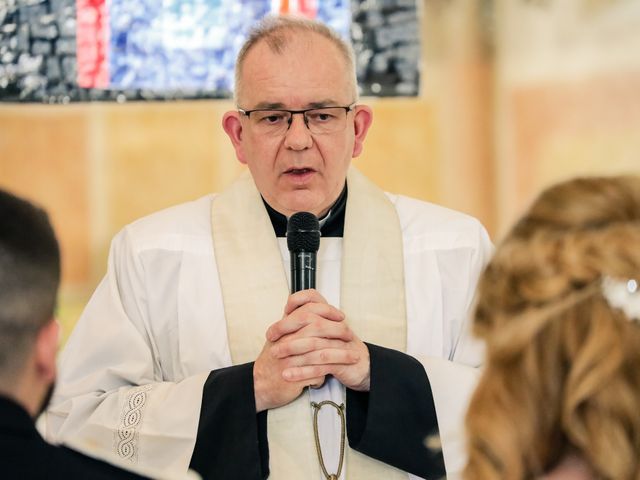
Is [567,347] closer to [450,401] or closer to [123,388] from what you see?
[450,401]

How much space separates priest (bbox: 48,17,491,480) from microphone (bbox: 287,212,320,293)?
0.07 metres

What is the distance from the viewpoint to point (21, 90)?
6.01m

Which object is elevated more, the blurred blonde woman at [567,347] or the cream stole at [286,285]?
the blurred blonde woman at [567,347]

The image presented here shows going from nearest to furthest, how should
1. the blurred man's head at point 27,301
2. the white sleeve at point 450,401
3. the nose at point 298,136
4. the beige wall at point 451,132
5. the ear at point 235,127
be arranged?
1. the blurred man's head at point 27,301
2. the white sleeve at point 450,401
3. the nose at point 298,136
4. the ear at point 235,127
5. the beige wall at point 451,132

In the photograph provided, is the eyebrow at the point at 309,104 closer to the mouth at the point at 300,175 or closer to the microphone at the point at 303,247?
the mouth at the point at 300,175

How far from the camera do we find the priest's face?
370 cm

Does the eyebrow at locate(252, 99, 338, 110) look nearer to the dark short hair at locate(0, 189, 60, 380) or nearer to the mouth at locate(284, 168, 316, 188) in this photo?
the mouth at locate(284, 168, 316, 188)

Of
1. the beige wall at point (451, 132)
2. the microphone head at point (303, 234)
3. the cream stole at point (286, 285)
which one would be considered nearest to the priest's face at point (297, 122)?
the cream stole at point (286, 285)

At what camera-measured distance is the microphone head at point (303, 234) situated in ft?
10.6

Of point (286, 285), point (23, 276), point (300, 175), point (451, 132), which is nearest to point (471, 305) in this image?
point (286, 285)

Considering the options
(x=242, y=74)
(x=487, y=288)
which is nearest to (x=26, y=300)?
(x=487, y=288)

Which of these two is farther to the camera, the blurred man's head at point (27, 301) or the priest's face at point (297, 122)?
the priest's face at point (297, 122)

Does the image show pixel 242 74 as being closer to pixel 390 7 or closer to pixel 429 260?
pixel 429 260

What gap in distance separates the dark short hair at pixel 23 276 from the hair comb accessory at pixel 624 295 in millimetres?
1047
